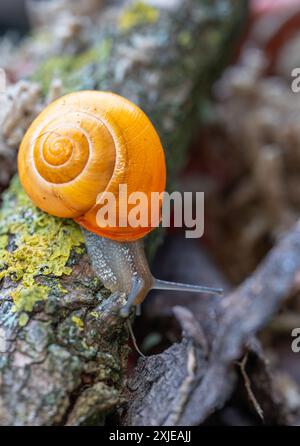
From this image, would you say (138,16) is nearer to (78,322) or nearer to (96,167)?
(96,167)

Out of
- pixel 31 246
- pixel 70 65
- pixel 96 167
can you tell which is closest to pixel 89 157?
pixel 96 167

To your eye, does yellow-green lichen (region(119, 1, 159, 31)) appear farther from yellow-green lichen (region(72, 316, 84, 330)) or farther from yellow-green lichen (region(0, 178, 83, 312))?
yellow-green lichen (region(72, 316, 84, 330))

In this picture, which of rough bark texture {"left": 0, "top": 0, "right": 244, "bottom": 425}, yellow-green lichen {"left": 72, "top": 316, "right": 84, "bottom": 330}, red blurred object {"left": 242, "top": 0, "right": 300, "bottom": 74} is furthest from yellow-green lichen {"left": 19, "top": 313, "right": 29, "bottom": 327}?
red blurred object {"left": 242, "top": 0, "right": 300, "bottom": 74}

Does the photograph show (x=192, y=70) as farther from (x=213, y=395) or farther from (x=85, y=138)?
(x=213, y=395)

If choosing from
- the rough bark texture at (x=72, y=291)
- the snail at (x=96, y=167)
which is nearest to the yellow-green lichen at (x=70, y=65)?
the rough bark texture at (x=72, y=291)

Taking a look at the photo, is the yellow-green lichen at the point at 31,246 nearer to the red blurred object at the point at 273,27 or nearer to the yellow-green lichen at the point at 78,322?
the yellow-green lichen at the point at 78,322

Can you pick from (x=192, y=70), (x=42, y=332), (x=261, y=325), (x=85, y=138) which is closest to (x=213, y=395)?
(x=261, y=325)
